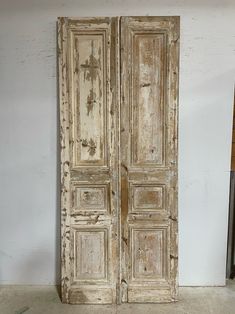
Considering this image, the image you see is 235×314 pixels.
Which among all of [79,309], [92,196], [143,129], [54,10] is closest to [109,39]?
[54,10]

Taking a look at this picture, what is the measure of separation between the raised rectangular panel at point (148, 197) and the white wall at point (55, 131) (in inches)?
7.8

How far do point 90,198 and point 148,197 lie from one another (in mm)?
435

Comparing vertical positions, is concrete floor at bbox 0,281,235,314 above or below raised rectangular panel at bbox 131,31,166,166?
below

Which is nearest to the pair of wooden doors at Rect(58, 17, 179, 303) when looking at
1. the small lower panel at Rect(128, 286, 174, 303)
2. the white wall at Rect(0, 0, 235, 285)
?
the small lower panel at Rect(128, 286, 174, 303)

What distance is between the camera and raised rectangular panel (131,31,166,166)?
2.55 meters

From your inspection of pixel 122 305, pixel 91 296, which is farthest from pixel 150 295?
pixel 91 296

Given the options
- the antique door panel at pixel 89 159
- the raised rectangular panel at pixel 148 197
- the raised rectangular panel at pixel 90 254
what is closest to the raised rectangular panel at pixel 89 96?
the antique door panel at pixel 89 159

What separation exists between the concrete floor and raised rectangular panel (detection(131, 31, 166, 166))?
1045 mm

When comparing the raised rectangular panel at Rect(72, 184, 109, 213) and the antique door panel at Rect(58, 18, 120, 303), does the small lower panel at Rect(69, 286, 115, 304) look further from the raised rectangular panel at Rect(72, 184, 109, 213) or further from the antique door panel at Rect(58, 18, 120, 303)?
the raised rectangular panel at Rect(72, 184, 109, 213)

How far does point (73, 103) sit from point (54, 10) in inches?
28.0

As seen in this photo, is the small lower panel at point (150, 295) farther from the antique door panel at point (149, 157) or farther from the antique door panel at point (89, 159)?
the antique door panel at point (89, 159)

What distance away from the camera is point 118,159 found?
8.53ft

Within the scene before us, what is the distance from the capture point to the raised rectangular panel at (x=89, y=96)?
2559mm

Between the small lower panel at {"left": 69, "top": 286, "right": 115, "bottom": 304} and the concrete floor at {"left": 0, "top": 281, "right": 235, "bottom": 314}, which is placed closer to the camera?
the concrete floor at {"left": 0, "top": 281, "right": 235, "bottom": 314}
